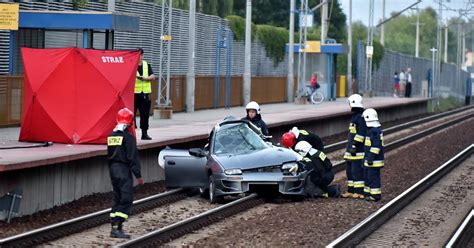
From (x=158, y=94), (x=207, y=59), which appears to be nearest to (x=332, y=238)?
(x=158, y=94)

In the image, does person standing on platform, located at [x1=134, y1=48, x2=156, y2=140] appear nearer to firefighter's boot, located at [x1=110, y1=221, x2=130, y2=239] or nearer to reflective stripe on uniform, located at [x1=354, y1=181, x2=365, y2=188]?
reflective stripe on uniform, located at [x1=354, y1=181, x2=365, y2=188]

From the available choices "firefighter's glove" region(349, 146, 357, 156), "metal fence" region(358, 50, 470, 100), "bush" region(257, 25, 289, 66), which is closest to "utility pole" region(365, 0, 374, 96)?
"metal fence" region(358, 50, 470, 100)

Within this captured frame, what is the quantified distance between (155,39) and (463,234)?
95.5 ft

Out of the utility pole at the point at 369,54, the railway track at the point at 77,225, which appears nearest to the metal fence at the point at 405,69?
the utility pole at the point at 369,54

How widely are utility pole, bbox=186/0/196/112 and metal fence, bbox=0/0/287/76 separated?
162cm

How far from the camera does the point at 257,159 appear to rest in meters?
20.2

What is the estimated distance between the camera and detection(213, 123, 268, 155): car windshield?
21062mm

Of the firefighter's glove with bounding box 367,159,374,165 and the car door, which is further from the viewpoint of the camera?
the car door

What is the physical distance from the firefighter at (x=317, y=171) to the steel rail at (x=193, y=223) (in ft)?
3.29

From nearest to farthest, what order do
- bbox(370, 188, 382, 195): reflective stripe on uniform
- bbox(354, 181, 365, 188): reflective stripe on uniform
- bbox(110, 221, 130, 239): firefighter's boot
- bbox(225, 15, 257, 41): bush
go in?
bbox(110, 221, 130, 239): firefighter's boot < bbox(370, 188, 382, 195): reflective stripe on uniform < bbox(354, 181, 365, 188): reflective stripe on uniform < bbox(225, 15, 257, 41): bush

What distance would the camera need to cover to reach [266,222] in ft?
57.3

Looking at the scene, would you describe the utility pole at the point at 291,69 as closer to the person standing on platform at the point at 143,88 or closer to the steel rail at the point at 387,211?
the steel rail at the point at 387,211

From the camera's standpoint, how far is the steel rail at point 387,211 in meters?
15.4

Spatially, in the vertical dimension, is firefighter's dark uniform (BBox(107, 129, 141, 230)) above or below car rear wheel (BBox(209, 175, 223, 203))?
above
